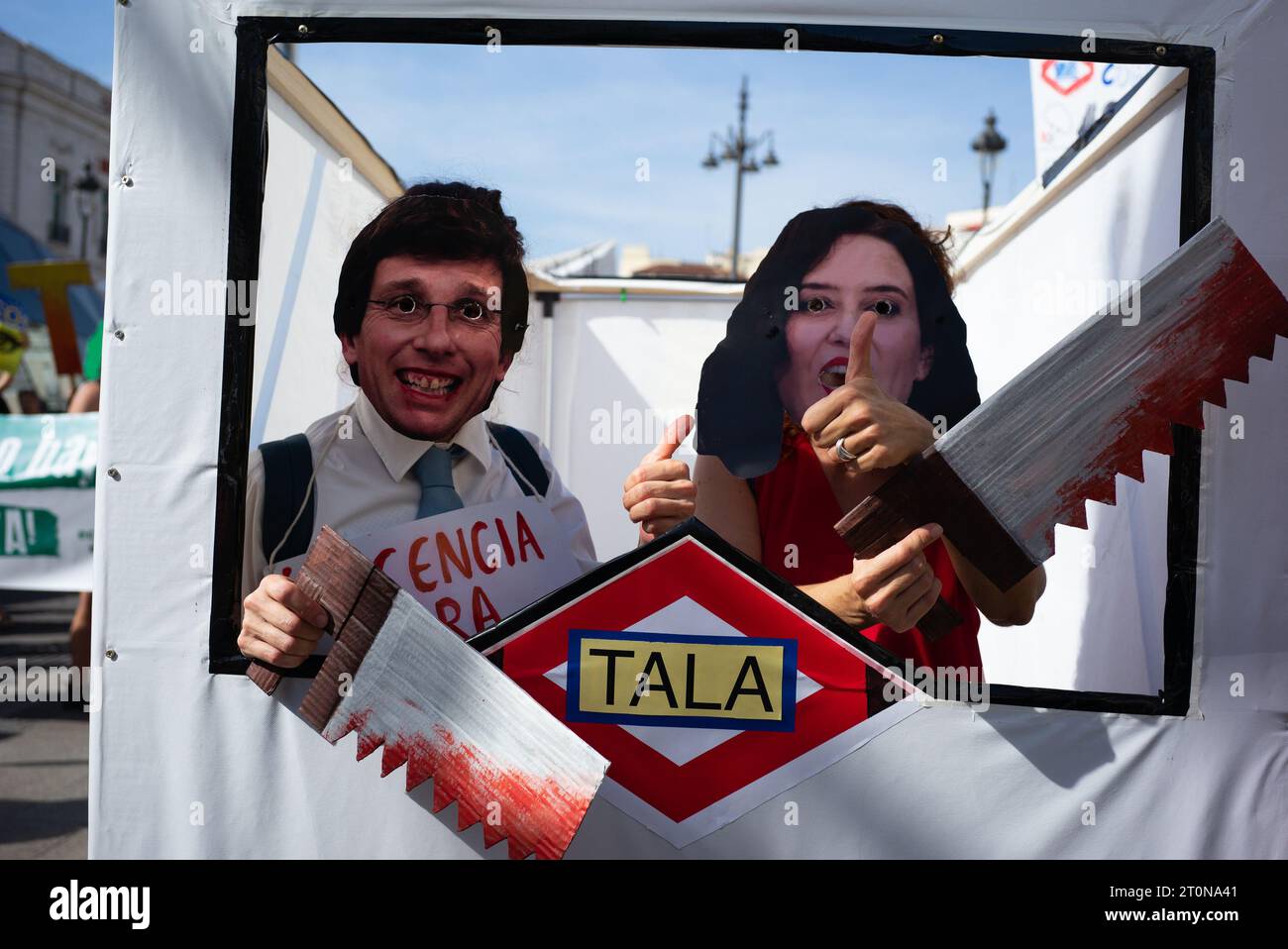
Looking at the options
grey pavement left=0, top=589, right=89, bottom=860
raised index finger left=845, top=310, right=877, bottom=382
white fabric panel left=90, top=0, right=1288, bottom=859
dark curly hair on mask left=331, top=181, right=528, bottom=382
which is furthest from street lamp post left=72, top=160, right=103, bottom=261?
raised index finger left=845, top=310, right=877, bottom=382

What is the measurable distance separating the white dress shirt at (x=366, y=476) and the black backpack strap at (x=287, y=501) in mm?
13

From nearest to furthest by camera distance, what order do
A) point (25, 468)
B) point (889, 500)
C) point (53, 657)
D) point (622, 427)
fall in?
point (889, 500)
point (622, 427)
point (25, 468)
point (53, 657)

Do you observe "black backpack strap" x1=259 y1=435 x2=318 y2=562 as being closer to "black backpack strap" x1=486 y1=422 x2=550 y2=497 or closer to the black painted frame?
the black painted frame

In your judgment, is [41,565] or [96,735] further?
[41,565]

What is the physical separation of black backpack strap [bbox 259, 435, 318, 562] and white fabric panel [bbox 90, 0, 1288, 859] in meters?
0.11

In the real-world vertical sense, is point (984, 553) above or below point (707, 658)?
above

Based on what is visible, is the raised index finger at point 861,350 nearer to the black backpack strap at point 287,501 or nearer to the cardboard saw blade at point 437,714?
the cardboard saw blade at point 437,714

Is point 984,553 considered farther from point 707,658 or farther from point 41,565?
point 41,565

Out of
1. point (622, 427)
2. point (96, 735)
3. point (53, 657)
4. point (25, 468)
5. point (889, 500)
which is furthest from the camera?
point (53, 657)

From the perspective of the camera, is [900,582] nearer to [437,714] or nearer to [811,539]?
[811,539]
